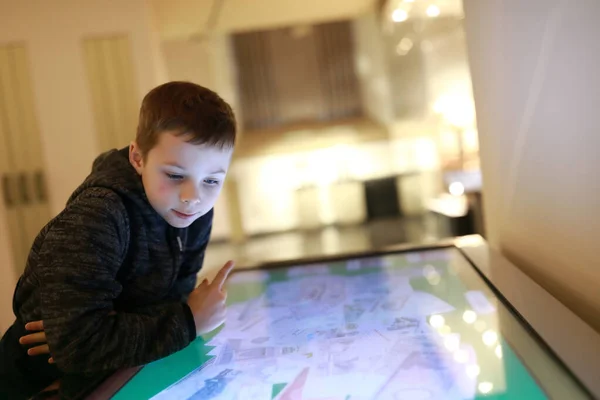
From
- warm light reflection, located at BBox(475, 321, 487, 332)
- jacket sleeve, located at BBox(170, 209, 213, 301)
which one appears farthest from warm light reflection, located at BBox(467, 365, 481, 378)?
jacket sleeve, located at BBox(170, 209, 213, 301)

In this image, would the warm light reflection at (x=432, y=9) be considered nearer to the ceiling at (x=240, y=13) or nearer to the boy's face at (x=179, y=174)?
the ceiling at (x=240, y=13)

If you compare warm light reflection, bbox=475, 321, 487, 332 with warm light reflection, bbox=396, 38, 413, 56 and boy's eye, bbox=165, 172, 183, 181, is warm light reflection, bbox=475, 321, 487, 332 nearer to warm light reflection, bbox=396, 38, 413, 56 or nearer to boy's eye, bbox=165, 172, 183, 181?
boy's eye, bbox=165, 172, 183, 181

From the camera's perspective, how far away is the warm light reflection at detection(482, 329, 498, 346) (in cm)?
70

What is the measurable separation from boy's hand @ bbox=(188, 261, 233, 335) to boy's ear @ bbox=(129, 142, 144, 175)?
0.73 feet

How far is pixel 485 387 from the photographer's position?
0.58 meters

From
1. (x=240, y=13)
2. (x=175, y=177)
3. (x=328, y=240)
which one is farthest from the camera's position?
(x=328, y=240)

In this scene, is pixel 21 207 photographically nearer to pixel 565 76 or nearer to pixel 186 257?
pixel 186 257

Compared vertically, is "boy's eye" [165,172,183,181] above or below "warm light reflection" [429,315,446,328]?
above

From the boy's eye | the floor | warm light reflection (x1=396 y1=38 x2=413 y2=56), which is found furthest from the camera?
warm light reflection (x1=396 y1=38 x2=413 y2=56)

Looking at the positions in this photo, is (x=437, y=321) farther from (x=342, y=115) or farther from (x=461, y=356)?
(x=342, y=115)

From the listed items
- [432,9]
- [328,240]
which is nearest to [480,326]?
[432,9]

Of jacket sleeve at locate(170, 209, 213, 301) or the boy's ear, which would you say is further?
jacket sleeve at locate(170, 209, 213, 301)

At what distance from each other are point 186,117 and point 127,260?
0.26 m

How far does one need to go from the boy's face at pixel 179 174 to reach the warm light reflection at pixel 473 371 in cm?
47
